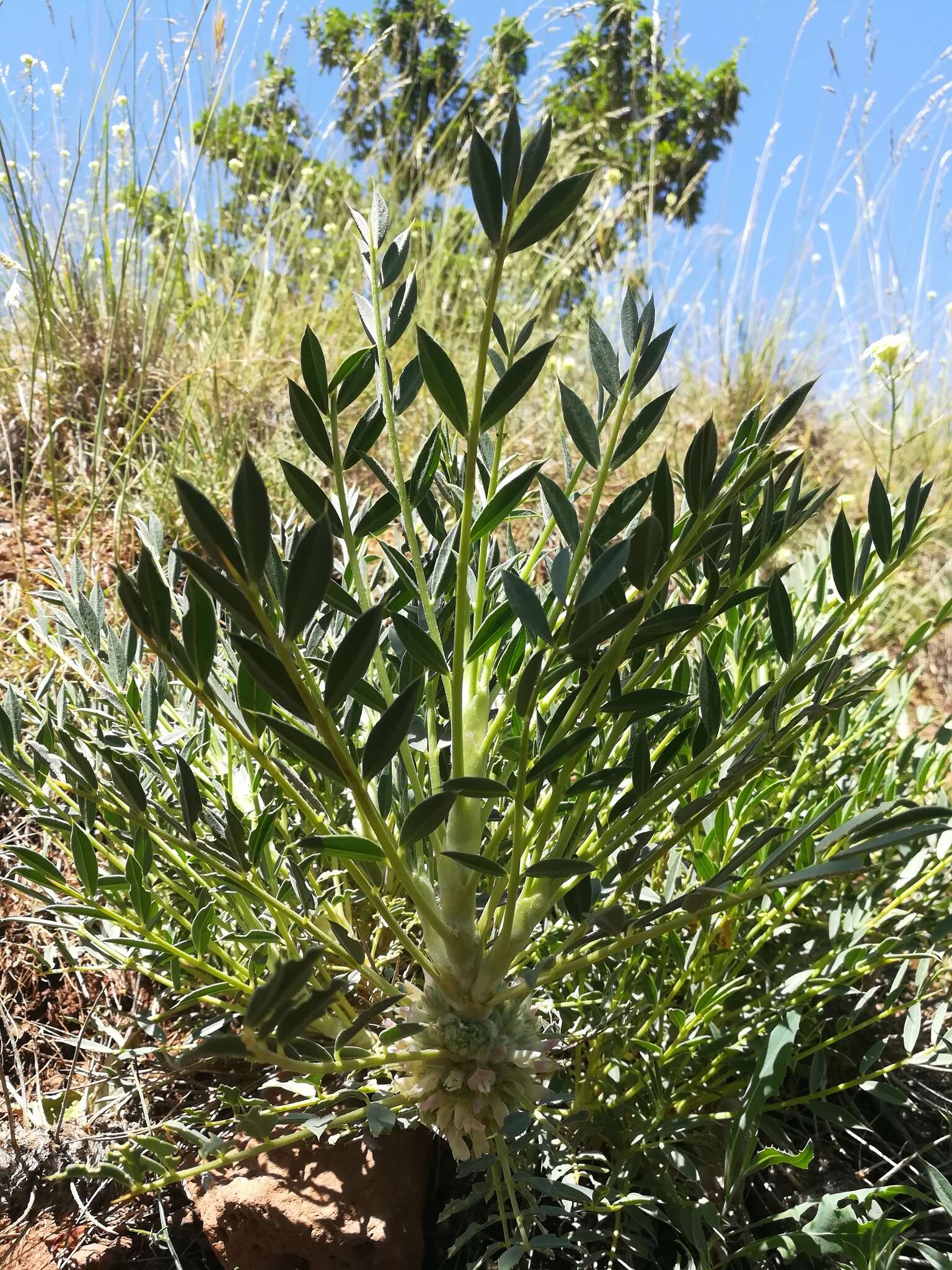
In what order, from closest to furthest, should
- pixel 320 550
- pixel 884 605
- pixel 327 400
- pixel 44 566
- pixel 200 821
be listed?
pixel 320 550 < pixel 327 400 < pixel 200 821 < pixel 44 566 < pixel 884 605

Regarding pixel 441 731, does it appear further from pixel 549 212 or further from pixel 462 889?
pixel 549 212

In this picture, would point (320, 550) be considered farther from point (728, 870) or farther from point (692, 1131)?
point (692, 1131)

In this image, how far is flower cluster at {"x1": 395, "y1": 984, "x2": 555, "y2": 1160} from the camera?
672 mm

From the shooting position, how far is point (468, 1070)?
68 cm

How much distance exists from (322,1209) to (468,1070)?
224mm

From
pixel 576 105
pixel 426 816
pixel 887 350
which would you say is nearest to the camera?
pixel 426 816

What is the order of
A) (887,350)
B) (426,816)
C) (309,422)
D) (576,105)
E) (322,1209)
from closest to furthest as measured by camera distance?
(426,816)
(309,422)
(322,1209)
(887,350)
(576,105)

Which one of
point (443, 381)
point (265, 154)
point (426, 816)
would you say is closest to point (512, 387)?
point (443, 381)

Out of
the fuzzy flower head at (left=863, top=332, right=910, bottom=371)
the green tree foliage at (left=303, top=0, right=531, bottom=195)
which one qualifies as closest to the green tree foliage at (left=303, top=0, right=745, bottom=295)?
the green tree foliage at (left=303, top=0, right=531, bottom=195)

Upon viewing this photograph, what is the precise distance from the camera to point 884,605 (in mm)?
2389

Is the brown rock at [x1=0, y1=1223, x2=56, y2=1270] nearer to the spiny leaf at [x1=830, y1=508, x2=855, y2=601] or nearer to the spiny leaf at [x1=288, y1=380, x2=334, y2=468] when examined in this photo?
the spiny leaf at [x1=288, y1=380, x2=334, y2=468]

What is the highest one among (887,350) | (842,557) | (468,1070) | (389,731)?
(887,350)

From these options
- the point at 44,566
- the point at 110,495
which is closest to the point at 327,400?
the point at 44,566

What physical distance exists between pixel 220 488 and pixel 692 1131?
1.40 meters
